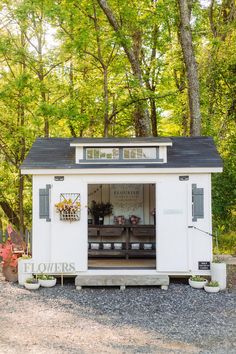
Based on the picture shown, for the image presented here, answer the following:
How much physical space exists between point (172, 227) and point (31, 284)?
328 cm

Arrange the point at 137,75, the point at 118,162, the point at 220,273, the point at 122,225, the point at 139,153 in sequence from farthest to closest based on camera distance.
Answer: the point at 137,75, the point at 122,225, the point at 139,153, the point at 118,162, the point at 220,273

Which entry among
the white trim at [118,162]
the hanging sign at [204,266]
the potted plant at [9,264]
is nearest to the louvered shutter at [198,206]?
the hanging sign at [204,266]

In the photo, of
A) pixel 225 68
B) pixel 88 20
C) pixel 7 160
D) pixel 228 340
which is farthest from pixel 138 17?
pixel 228 340

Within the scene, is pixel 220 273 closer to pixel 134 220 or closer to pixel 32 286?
pixel 134 220

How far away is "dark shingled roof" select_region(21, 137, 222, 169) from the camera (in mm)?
10289

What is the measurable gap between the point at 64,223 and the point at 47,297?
174 cm

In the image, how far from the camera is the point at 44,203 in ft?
34.1

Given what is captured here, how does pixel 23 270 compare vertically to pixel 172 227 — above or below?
below

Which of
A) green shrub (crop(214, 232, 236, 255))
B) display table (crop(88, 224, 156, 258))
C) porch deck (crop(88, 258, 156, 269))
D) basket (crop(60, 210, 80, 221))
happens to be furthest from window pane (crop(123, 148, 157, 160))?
green shrub (crop(214, 232, 236, 255))

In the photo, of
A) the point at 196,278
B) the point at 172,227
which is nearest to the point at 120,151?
the point at 172,227

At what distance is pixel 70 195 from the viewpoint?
1041cm

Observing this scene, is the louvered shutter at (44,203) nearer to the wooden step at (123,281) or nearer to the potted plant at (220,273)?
the wooden step at (123,281)

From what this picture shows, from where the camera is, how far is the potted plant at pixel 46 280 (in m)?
10.1

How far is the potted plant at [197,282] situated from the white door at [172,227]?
0.86ft
